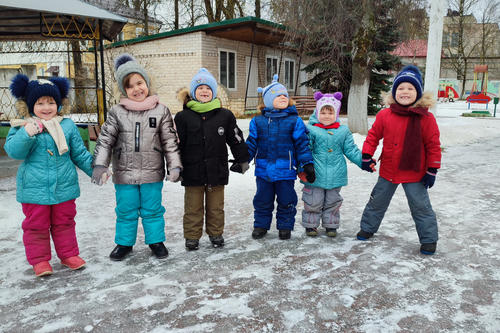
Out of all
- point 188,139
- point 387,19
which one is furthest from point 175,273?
point 387,19

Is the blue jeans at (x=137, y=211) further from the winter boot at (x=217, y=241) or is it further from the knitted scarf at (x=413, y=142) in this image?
the knitted scarf at (x=413, y=142)

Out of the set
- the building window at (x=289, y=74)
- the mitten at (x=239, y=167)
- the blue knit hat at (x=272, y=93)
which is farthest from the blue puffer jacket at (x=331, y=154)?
the building window at (x=289, y=74)

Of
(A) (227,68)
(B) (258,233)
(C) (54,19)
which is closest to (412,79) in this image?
(B) (258,233)

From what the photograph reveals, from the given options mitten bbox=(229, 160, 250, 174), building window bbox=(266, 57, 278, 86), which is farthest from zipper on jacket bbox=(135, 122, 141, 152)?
building window bbox=(266, 57, 278, 86)

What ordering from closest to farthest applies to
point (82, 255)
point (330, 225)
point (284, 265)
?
point (284, 265)
point (82, 255)
point (330, 225)

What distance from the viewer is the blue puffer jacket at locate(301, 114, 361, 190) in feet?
12.2

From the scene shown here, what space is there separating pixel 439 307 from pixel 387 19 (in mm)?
9358

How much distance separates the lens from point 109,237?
3855 mm

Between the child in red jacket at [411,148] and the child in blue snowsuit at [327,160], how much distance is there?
26 cm

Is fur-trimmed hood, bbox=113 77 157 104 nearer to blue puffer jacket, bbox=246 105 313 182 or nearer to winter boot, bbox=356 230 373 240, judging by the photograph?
blue puffer jacket, bbox=246 105 313 182

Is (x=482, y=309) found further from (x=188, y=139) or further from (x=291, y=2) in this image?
(x=291, y=2)

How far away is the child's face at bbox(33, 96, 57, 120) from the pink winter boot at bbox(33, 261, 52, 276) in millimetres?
1117

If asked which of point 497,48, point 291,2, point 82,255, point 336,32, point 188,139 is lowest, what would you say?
point 82,255

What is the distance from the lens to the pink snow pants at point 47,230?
298 centimetres
